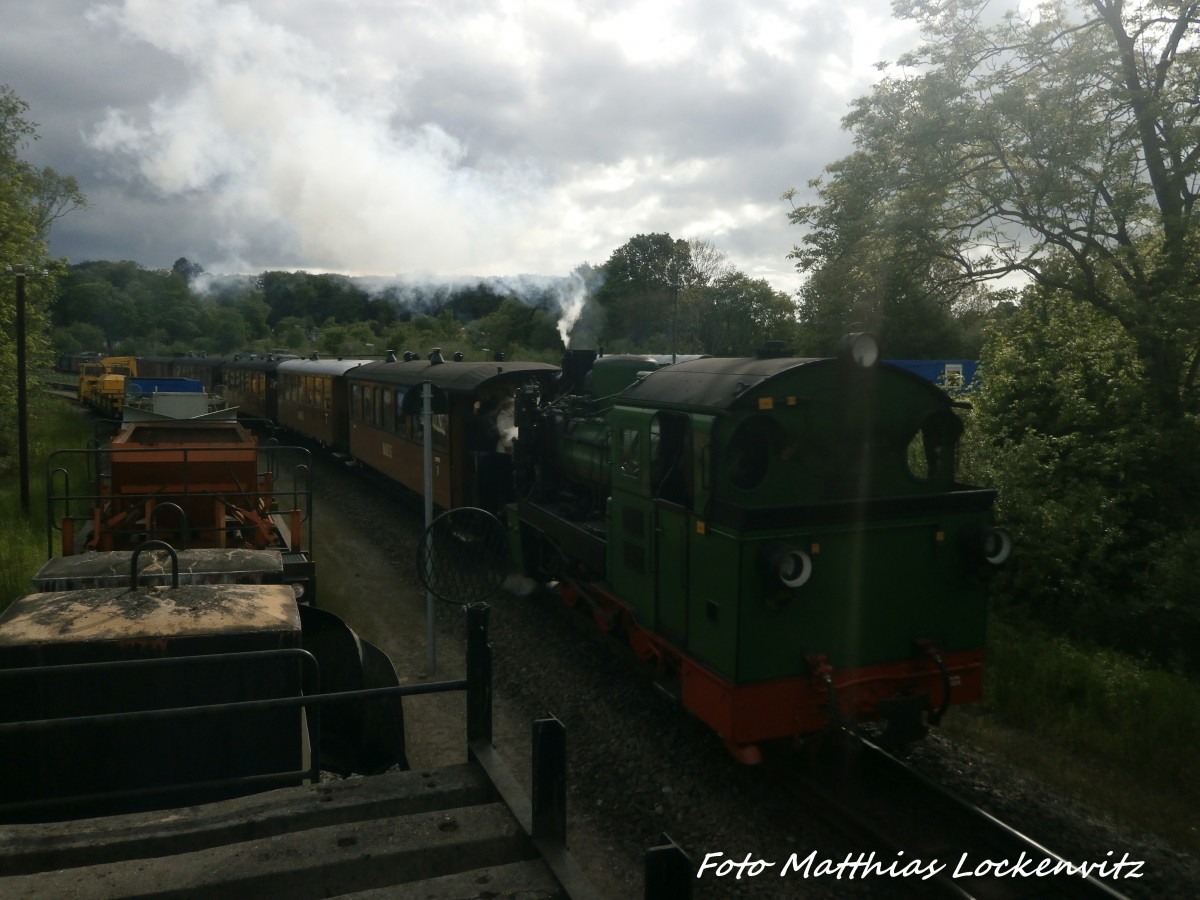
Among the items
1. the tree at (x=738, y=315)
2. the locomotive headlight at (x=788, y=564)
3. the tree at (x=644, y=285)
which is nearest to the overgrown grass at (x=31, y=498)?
the locomotive headlight at (x=788, y=564)

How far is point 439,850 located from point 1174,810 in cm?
533

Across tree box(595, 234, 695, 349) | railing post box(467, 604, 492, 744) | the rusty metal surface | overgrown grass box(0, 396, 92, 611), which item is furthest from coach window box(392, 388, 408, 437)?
tree box(595, 234, 695, 349)

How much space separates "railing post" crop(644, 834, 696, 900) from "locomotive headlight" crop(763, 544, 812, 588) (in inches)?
127

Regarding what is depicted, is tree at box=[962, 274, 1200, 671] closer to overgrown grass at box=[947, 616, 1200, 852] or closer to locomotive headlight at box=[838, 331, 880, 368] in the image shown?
overgrown grass at box=[947, 616, 1200, 852]

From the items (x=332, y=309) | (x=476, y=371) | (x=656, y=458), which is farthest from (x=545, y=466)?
(x=332, y=309)

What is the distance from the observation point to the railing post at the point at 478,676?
159 inches

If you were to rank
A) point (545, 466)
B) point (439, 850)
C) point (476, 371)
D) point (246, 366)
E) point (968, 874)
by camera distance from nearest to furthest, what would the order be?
point (439, 850)
point (968, 874)
point (545, 466)
point (476, 371)
point (246, 366)

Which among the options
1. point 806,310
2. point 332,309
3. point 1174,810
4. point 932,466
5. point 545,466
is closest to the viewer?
point 1174,810

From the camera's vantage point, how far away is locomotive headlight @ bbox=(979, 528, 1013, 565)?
6.28m

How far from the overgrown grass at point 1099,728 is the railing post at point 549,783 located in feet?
14.8

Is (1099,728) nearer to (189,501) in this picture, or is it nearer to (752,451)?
(752,451)

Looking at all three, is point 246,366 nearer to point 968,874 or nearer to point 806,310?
point 806,310

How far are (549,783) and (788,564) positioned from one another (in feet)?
8.84

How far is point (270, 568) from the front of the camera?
21.9ft
